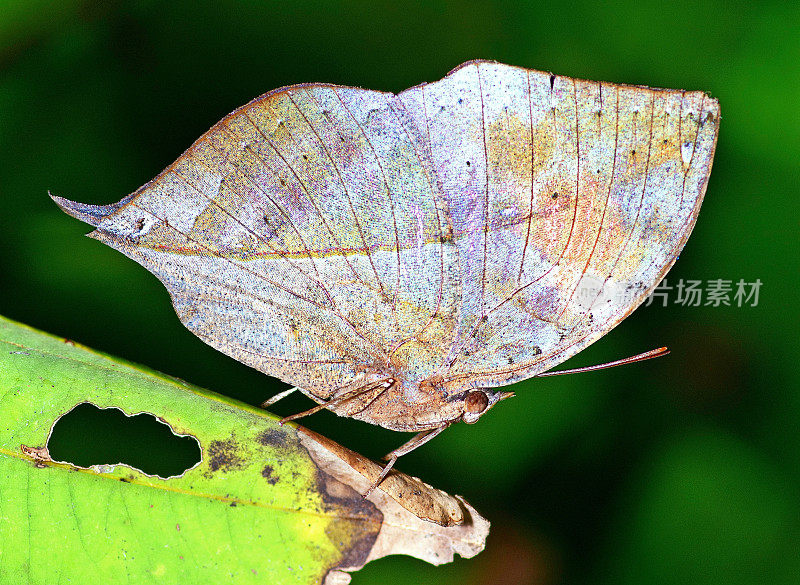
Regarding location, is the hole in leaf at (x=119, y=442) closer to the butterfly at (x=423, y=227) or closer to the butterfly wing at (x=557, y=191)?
the butterfly at (x=423, y=227)

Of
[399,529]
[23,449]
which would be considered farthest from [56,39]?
[399,529]

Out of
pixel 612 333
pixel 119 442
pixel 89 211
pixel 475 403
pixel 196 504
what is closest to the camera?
pixel 196 504

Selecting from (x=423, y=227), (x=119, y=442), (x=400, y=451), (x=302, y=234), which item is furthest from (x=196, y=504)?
(x=423, y=227)

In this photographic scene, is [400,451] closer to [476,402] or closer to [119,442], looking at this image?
[476,402]

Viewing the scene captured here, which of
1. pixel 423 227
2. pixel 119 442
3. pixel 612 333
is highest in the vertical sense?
pixel 423 227

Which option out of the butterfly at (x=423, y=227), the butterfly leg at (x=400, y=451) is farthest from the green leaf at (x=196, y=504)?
the butterfly at (x=423, y=227)

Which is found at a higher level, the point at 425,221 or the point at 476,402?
the point at 425,221

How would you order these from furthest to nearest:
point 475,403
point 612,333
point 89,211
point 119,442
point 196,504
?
point 612,333 < point 475,403 < point 89,211 < point 119,442 < point 196,504
